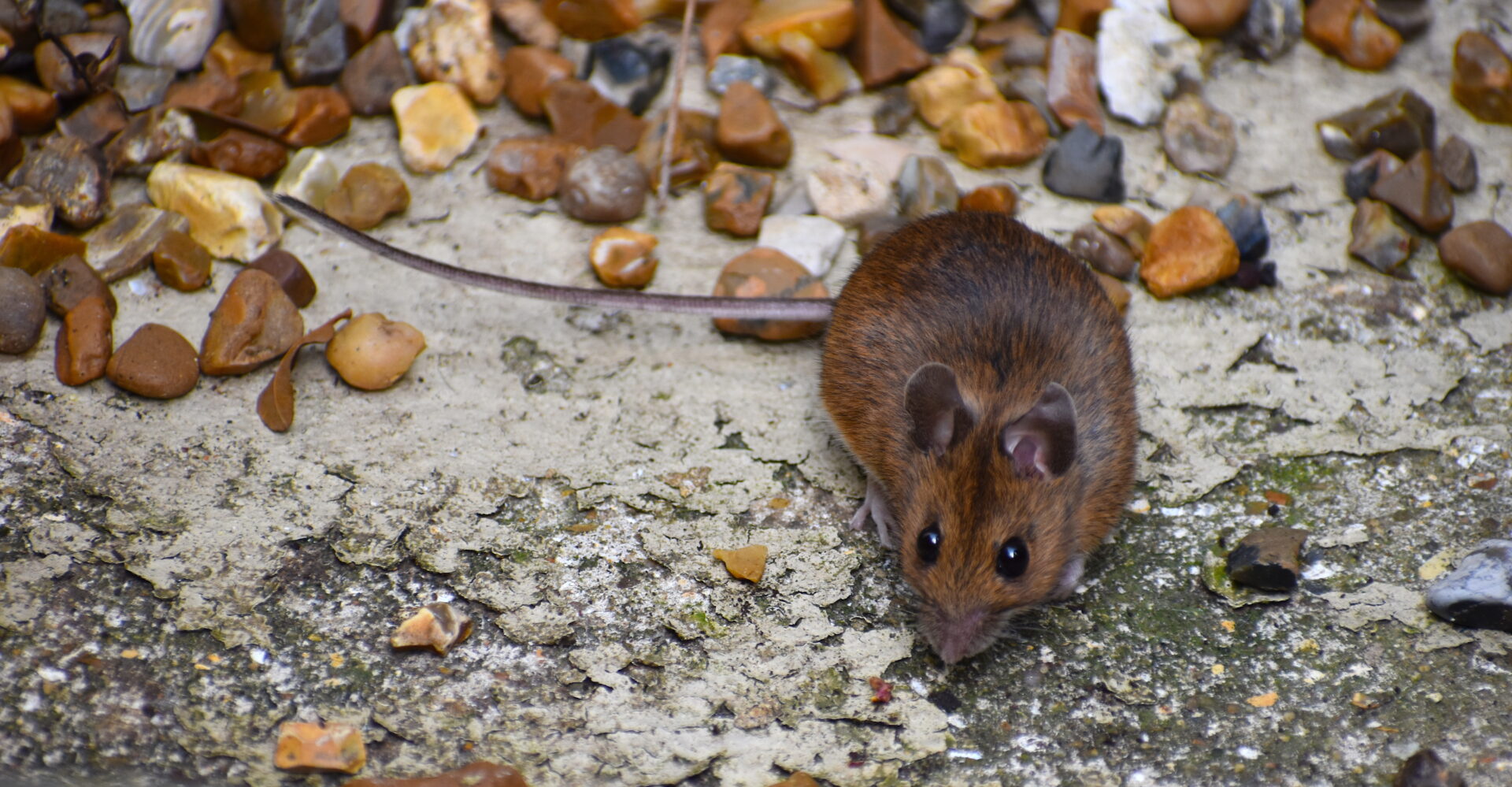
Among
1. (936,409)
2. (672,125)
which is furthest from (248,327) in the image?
(936,409)

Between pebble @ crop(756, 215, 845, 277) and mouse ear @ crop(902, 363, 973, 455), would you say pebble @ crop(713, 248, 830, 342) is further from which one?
mouse ear @ crop(902, 363, 973, 455)

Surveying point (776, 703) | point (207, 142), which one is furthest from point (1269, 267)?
point (207, 142)

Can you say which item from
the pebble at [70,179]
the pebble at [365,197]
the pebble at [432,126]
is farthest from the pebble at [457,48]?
the pebble at [70,179]

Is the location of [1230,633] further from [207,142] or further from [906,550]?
[207,142]

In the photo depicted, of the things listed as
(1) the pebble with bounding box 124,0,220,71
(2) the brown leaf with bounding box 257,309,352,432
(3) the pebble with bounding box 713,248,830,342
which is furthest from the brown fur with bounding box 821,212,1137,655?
(1) the pebble with bounding box 124,0,220,71

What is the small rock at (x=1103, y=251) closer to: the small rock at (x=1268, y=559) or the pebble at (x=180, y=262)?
the small rock at (x=1268, y=559)
